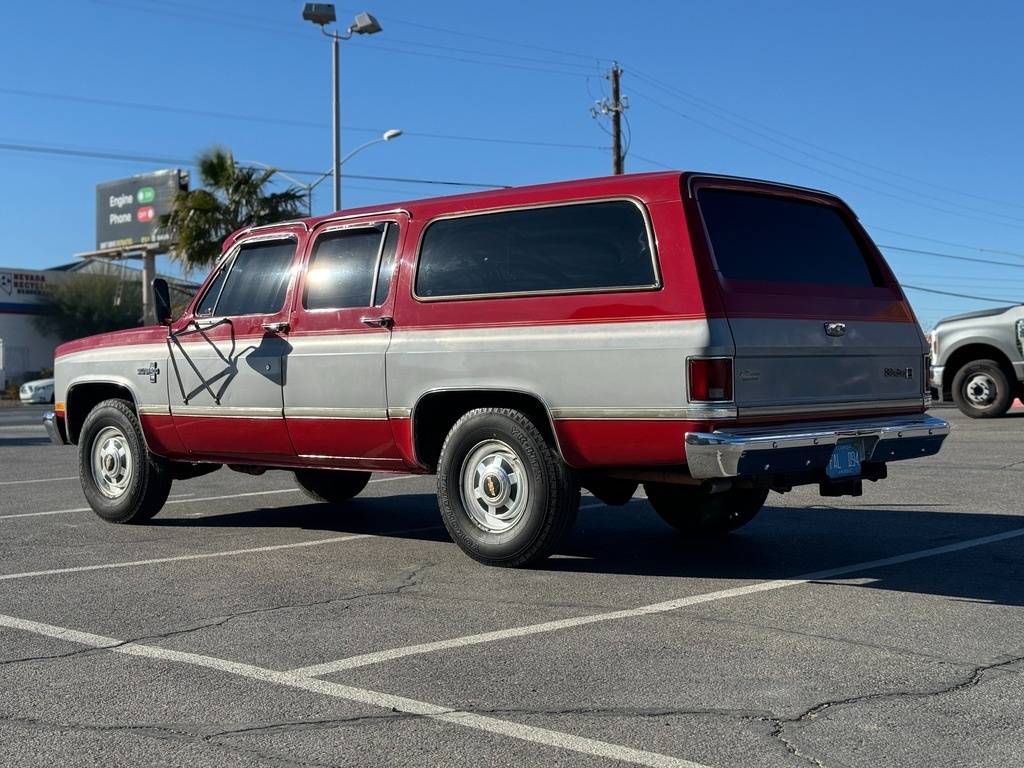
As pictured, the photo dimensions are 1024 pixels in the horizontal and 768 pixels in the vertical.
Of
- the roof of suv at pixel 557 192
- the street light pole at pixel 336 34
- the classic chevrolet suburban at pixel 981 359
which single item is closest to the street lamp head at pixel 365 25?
the street light pole at pixel 336 34

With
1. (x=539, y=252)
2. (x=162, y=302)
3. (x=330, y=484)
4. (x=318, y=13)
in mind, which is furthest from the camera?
(x=318, y=13)

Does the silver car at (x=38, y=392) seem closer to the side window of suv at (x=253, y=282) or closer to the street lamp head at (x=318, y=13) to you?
the street lamp head at (x=318, y=13)

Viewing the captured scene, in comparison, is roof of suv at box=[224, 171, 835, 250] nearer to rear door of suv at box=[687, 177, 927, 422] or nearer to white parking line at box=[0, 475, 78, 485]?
rear door of suv at box=[687, 177, 927, 422]

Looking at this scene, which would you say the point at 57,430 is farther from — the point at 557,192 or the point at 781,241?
the point at 781,241

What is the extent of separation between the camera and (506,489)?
22.8 ft

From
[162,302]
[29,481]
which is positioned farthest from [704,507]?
[29,481]

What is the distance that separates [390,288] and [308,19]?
22.2 meters

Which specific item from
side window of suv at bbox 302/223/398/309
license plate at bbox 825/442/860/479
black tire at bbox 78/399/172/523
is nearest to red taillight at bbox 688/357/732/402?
license plate at bbox 825/442/860/479

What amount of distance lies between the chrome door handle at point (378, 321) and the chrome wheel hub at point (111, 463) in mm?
2575

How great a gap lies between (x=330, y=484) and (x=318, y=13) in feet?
→ 66.4

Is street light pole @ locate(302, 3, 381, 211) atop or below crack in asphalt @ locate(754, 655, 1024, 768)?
atop

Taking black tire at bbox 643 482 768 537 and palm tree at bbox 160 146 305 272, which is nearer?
black tire at bbox 643 482 768 537

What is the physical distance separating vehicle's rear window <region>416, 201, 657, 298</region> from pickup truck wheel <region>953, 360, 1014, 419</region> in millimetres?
12816

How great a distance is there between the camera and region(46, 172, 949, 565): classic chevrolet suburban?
6.34 m
